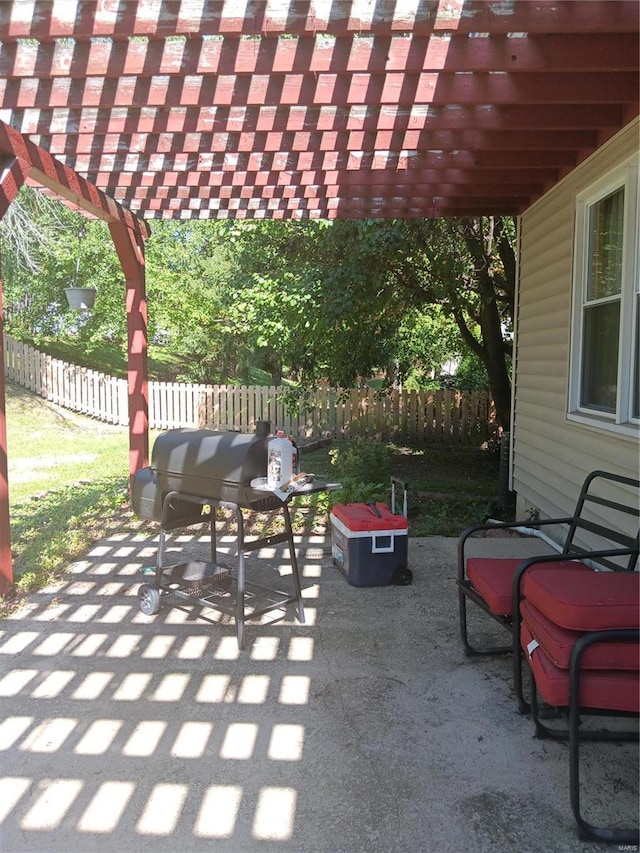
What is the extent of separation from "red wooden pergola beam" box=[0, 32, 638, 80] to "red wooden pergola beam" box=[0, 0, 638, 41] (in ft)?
0.94

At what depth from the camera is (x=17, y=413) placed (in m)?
13.3

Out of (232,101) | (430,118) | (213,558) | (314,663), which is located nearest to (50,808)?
(314,663)

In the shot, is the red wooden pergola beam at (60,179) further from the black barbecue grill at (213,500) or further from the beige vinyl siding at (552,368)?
the beige vinyl siding at (552,368)

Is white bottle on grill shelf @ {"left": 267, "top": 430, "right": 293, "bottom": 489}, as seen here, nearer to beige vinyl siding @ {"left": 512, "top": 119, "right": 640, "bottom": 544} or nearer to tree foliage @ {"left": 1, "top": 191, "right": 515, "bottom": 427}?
beige vinyl siding @ {"left": 512, "top": 119, "right": 640, "bottom": 544}

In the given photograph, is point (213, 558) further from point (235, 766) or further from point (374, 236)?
point (374, 236)

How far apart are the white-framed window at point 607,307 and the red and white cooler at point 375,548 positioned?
144cm

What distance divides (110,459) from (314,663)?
7400 mm

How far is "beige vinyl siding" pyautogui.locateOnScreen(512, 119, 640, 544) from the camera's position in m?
4.05

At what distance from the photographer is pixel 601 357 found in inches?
169

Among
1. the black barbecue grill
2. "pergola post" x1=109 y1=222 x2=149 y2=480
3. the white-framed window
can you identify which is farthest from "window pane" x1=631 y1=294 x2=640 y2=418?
"pergola post" x1=109 y1=222 x2=149 y2=480

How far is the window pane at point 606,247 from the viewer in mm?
3971

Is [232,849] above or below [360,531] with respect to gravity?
below

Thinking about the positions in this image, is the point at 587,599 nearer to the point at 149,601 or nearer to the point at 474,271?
the point at 149,601

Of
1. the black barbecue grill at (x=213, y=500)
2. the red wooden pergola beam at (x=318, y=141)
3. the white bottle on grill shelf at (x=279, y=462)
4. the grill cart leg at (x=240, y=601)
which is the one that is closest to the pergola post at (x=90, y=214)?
the red wooden pergola beam at (x=318, y=141)
